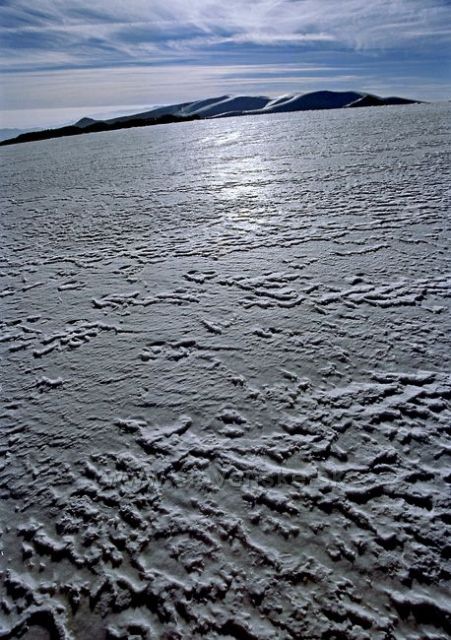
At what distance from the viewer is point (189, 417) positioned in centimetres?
153

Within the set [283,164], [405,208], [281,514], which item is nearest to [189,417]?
[281,514]

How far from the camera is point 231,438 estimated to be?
4.65 ft

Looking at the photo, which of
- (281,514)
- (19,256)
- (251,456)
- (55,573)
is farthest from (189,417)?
(19,256)

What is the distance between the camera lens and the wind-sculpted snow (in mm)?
980

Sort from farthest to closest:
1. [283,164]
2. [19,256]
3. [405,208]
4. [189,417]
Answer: [283,164]
[405,208]
[19,256]
[189,417]

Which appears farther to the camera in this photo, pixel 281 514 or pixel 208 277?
pixel 208 277

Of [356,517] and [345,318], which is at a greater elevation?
[345,318]

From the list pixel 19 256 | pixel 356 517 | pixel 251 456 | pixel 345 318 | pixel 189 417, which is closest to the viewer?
pixel 356 517

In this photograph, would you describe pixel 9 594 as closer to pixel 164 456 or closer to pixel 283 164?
pixel 164 456

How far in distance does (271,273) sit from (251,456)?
157 centimetres

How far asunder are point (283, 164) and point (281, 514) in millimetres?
6284

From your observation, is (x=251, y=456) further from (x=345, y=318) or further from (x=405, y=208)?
(x=405, y=208)

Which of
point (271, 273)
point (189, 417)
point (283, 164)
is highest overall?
point (283, 164)

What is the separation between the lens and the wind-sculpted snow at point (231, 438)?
980 millimetres
